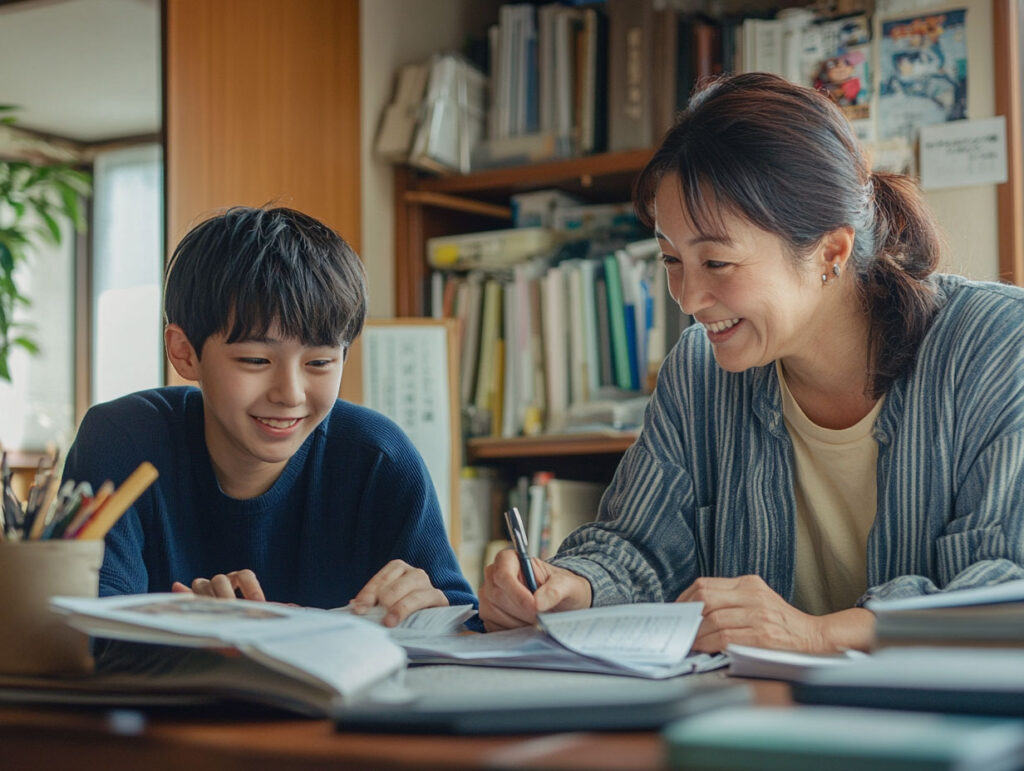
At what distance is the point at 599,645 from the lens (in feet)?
2.78

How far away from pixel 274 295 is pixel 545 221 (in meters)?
1.49

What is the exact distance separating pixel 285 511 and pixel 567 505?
3.99ft

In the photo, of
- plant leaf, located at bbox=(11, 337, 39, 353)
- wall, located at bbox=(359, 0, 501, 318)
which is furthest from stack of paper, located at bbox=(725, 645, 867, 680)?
plant leaf, located at bbox=(11, 337, 39, 353)

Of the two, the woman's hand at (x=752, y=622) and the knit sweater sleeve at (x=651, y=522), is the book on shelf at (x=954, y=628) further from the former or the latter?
the knit sweater sleeve at (x=651, y=522)

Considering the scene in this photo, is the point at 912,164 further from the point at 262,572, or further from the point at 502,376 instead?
the point at 262,572

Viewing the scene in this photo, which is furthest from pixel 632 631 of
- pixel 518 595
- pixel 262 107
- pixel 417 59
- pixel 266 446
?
pixel 417 59

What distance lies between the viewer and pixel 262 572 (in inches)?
52.4

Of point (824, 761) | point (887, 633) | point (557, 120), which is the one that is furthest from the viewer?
point (557, 120)

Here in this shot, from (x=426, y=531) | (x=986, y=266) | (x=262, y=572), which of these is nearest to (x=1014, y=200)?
(x=986, y=266)

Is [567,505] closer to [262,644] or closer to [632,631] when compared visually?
[632,631]

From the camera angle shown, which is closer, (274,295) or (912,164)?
(274,295)

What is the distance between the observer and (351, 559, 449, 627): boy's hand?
110 cm

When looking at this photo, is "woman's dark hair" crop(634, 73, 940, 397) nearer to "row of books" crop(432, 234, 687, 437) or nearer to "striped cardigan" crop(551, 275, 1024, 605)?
"striped cardigan" crop(551, 275, 1024, 605)

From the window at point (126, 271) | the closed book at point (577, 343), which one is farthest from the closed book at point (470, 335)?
the window at point (126, 271)
